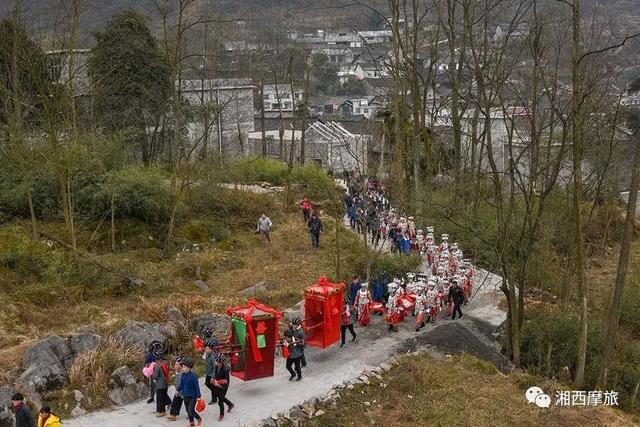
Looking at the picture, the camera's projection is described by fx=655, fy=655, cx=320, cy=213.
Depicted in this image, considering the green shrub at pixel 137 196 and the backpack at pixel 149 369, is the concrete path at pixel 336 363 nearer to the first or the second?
the backpack at pixel 149 369

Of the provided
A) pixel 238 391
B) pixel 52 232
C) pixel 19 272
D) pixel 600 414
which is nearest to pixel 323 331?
pixel 238 391

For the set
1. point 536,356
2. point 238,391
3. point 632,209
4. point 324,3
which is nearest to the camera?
point 238,391

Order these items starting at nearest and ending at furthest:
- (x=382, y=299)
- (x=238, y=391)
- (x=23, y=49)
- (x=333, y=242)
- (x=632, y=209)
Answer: (x=238, y=391) → (x=632, y=209) → (x=382, y=299) → (x=23, y=49) → (x=333, y=242)

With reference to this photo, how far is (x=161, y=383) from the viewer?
11.4 m

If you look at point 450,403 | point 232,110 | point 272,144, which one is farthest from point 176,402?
point 272,144

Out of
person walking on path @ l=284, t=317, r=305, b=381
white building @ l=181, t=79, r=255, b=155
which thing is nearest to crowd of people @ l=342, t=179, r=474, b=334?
person walking on path @ l=284, t=317, r=305, b=381

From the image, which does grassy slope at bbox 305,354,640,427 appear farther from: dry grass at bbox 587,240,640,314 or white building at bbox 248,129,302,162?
white building at bbox 248,129,302,162

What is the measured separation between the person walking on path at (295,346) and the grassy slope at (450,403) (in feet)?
3.55

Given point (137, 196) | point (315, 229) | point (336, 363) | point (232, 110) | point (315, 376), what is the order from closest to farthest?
point (315, 376)
point (336, 363)
point (137, 196)
point (315, 229)
point (232, 110)

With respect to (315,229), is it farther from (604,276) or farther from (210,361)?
(604,276)

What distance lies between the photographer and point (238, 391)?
12.8m

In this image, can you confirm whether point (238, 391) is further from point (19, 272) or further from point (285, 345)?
point (19, 272)

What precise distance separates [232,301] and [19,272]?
641 centimetres

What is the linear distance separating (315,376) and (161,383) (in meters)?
3.52
